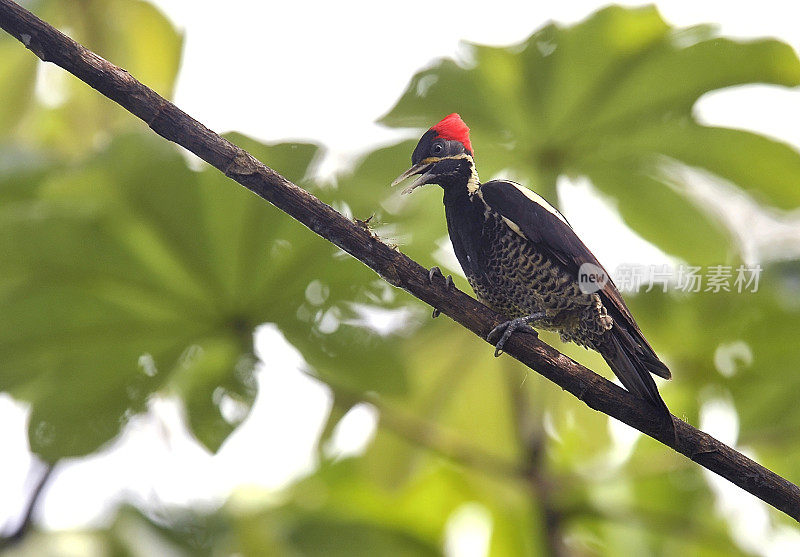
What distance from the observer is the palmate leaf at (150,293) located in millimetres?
1424

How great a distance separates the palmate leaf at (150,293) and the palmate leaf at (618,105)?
1.09ft

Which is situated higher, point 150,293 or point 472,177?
point 472,177

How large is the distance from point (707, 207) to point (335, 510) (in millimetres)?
1190

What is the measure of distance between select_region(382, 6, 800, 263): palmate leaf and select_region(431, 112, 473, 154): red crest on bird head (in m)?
0.23

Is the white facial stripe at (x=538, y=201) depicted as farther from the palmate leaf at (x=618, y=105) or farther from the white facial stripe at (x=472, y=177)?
the palmate leaf at (x=618, y=105)

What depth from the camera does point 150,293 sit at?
1.49m

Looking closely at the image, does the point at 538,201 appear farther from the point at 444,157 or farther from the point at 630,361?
the point at 630,361

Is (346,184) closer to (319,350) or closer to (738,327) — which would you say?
(319,350)

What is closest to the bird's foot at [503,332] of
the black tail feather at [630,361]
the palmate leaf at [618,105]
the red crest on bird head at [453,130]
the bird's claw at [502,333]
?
the bird's claw at [502,333]

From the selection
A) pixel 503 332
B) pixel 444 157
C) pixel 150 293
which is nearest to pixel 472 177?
pixel 444 157

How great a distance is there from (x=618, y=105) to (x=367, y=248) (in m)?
0.74

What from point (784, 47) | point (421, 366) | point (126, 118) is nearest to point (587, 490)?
point (421, 366)

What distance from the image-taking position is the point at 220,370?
1.52m

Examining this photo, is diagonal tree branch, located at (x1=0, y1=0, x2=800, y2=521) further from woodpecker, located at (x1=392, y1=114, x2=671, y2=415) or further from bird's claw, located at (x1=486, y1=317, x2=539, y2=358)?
woodpecker, located at (x1=392, y1=114, x2=671, y2=415)
